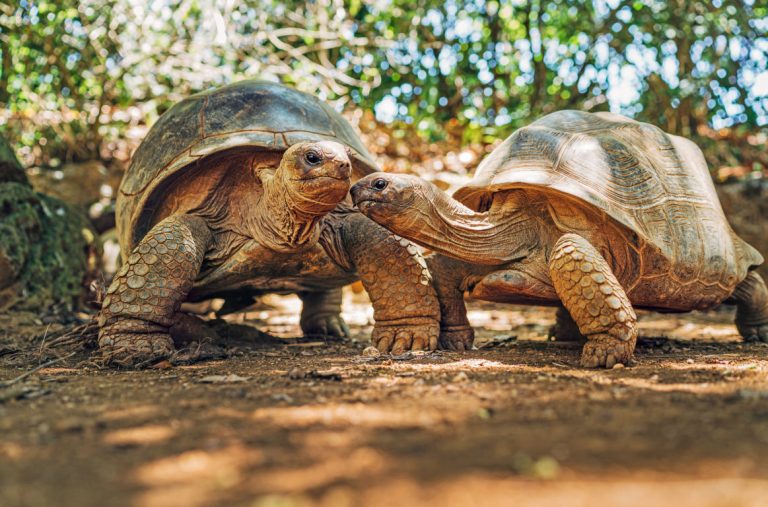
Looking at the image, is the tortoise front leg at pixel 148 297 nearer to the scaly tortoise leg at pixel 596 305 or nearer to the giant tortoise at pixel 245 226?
the giant tortoise at pixel 245 226

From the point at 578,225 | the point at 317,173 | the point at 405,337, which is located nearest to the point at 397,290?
the point at 405,337

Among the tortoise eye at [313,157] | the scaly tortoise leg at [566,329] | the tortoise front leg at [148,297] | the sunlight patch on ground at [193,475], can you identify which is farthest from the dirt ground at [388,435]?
the scaly tortoise leg at [566,329]

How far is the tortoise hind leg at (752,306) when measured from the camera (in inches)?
190

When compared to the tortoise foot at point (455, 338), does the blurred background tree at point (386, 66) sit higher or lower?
higher

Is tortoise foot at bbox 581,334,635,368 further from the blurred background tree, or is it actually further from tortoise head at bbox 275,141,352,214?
the blurred background tree

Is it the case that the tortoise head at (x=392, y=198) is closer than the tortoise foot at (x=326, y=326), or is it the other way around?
the tortoise head at (x=392, y=198)

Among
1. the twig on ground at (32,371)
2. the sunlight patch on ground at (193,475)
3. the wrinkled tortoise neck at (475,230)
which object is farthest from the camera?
the wrinkled tortoise neck at (475,230)

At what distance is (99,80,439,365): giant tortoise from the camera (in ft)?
12.2

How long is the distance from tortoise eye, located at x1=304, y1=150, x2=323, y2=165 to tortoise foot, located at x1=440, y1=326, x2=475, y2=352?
4.75ft

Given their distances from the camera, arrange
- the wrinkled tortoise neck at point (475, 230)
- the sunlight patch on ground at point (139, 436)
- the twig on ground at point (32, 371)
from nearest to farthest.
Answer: the sunlight patch on ground at point (139, 436), the twig on ground at point (32, 371), the wrinkled tortoise neck at point (475, 230)

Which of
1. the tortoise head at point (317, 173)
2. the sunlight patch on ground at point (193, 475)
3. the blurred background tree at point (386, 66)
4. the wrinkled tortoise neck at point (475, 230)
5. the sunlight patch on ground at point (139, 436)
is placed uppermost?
the blurred background tree at point (386, 66)

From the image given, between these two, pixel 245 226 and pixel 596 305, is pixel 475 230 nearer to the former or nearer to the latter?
pixel 596 305

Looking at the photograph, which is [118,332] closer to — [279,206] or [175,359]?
[175,359]

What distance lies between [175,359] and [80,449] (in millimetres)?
1777
